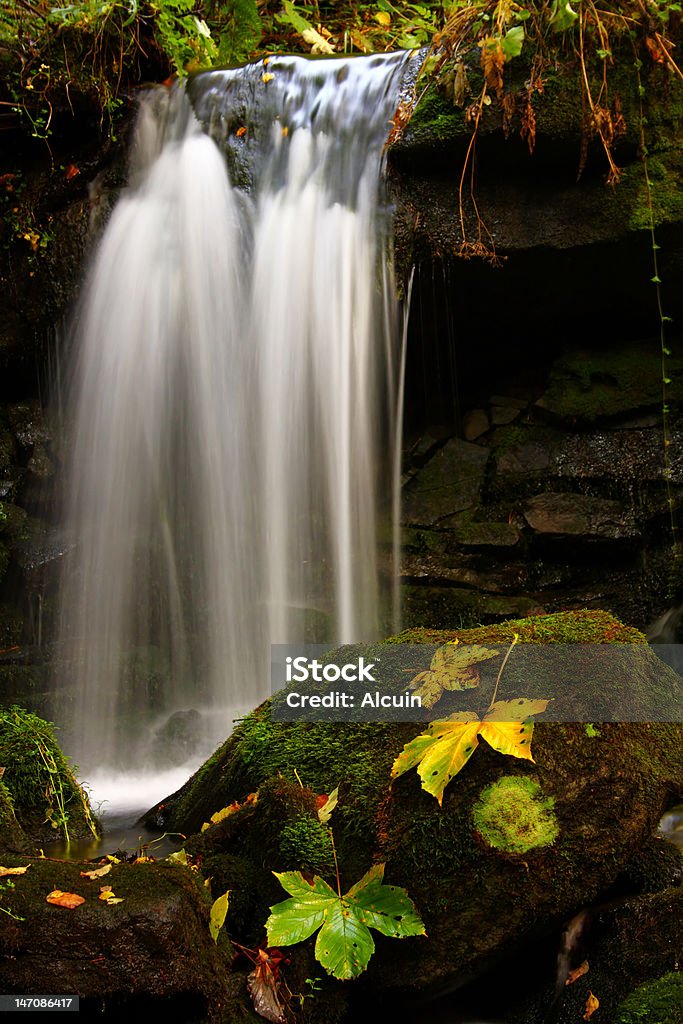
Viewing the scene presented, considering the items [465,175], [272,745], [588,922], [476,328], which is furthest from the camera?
[476,328]

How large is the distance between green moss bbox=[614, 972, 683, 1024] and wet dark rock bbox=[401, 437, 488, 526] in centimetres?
395

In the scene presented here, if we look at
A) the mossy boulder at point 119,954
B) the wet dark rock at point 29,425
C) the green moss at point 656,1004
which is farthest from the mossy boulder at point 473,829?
the wet dark rock at point 29,425

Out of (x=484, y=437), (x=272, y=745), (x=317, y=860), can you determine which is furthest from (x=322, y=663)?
(x=484, y=437)

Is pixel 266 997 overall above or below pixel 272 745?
below

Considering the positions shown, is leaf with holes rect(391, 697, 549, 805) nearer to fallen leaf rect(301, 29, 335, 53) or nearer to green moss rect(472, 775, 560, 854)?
green moss rect(472, 775, 560, 854)

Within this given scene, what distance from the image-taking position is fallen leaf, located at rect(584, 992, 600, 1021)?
2229 millimetres

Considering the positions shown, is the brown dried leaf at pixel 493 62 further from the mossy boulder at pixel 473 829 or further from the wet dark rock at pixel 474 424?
the mossy boulder at pixel 473 829

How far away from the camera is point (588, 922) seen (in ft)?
7.97

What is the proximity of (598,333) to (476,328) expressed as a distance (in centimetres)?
85

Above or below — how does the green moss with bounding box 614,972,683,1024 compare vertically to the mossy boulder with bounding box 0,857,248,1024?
below

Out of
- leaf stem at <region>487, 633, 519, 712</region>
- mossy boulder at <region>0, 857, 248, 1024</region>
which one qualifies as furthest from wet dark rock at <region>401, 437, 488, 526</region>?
mossy boulder at <region>0, 857, 248, 1024</region>

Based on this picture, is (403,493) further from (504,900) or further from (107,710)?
(504,900)

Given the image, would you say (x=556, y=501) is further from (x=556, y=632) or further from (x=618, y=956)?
(x=618, y=956)

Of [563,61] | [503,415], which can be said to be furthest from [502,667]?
[563,61]
